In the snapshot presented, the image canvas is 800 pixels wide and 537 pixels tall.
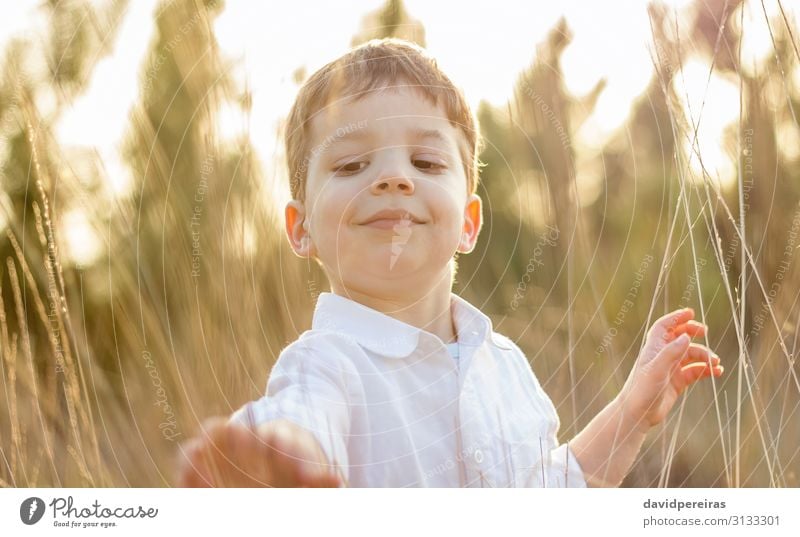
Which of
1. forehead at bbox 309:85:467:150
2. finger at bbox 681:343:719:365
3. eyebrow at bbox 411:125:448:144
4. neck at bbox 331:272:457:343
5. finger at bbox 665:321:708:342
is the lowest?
finger at bbox 681:343:719:365

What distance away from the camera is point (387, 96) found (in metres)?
0.91

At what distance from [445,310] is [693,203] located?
0.32 meters

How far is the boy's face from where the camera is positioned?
2.97 ft

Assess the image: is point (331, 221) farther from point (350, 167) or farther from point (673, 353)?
point (673, 353)

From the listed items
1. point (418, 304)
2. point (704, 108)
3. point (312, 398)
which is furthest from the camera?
point (704, 108)

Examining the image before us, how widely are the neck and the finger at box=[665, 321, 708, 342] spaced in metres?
0.22

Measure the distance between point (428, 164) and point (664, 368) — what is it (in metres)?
0.31

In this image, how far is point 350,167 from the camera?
92 cm

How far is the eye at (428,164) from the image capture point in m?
0.92

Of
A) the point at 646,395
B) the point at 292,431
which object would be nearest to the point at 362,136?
the point at 292,431

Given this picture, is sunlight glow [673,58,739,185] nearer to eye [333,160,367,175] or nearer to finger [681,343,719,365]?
finger [681,343,719,365]

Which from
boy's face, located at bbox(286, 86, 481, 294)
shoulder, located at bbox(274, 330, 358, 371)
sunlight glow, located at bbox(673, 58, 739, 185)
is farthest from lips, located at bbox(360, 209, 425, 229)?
sunlight glow, located at bbox(673, 58, 739, 185)
